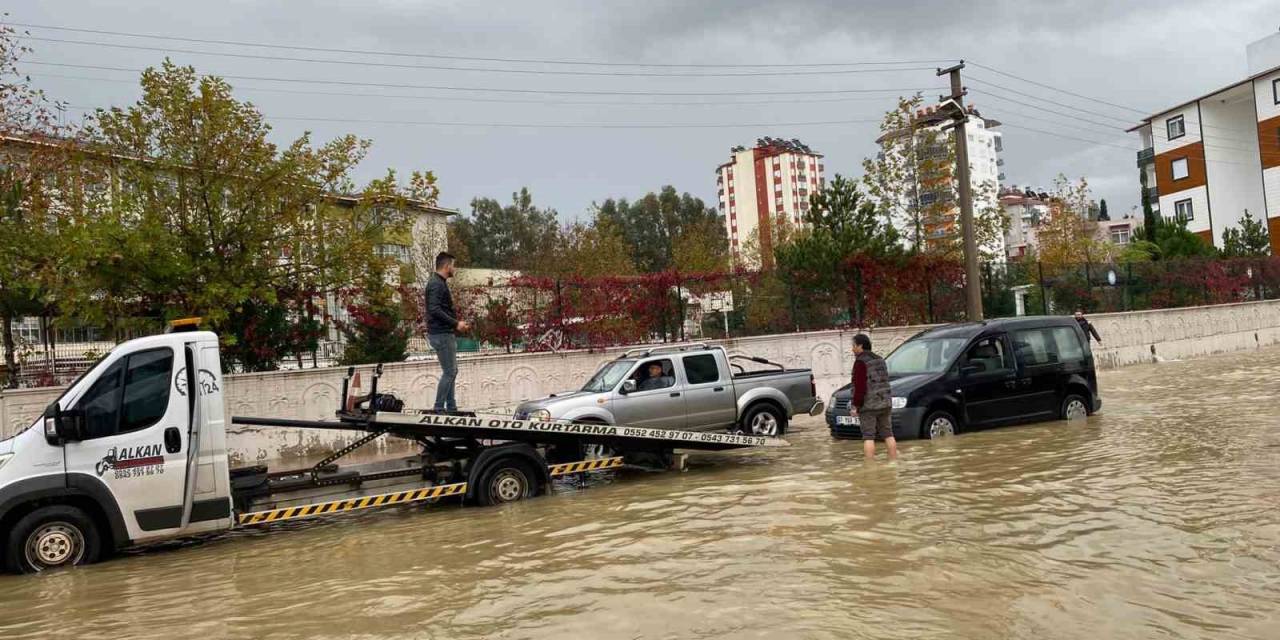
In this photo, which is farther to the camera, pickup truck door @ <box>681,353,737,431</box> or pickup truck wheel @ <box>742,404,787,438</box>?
pickup truck wheel @ <box>742,404,787,438</box>

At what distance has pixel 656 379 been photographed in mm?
12992

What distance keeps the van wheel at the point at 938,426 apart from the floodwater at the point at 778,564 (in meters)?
1.54

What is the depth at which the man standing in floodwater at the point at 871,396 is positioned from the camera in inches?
453

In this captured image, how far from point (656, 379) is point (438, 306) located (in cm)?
362

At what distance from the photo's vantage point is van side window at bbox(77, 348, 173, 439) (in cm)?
806

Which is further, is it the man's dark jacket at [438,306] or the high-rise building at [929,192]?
the high-rise building at [929,192]

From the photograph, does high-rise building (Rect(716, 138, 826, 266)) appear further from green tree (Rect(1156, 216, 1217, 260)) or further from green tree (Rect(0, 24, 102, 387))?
green tree (Rect(0, 24, 102, 387))

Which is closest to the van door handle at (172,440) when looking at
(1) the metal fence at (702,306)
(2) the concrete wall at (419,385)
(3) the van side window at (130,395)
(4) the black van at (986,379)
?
(3) the van side window at (130,395)

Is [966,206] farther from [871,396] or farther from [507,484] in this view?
[507,484]

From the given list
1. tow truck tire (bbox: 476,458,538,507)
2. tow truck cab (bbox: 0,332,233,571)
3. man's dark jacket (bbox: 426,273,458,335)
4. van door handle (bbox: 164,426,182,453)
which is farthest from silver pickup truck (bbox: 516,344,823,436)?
van door handle (bbox: 164,426,182,453)

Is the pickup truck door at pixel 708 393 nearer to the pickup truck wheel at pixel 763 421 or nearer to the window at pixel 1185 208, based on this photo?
the pickup truck wheel at pixel 763 421

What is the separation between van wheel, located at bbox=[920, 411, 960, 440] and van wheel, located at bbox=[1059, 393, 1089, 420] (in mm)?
2249

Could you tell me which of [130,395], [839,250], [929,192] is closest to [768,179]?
[929,192]

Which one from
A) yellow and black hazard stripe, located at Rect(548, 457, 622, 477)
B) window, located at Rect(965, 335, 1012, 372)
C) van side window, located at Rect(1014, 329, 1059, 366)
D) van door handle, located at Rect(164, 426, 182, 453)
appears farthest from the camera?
van side window, located at Rect(1014, 329, 1059, 366)
